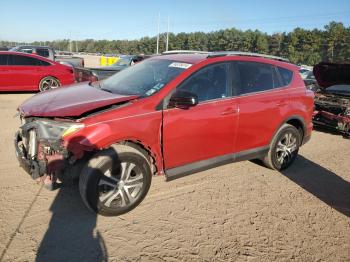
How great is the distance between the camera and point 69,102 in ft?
12.5

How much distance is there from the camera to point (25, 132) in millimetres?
3738

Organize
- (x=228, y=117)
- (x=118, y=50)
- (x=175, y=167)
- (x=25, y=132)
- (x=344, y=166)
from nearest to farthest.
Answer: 1. (x=25, y=132)
2. (x=175, y=167)
3. (x=228, y=117)
4. (x=344, y=166)
5. (x=118, y=50)

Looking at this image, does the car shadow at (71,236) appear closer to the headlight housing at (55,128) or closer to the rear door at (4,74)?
the headlight housing at (55,128)

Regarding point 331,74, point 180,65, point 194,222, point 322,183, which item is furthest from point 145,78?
point 331,74

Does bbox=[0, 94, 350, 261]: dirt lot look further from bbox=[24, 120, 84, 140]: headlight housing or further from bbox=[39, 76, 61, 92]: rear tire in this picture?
bbox=[39, 76, 61, 92]: rear tire

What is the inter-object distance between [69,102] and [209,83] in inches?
68.0

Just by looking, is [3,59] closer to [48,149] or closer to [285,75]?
[48,149]

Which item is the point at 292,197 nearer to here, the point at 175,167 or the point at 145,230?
the point at 175,167

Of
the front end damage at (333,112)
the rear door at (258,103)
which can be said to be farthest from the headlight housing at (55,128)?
the front end damage at (333,112)

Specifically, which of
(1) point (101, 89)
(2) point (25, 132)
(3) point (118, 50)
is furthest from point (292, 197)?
(3) point (118, 50)

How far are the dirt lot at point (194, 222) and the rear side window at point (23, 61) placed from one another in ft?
25.3

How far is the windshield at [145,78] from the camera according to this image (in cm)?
408

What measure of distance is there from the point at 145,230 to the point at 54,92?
227 cm

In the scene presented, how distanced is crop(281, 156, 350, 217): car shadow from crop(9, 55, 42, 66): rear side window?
31.8ft
